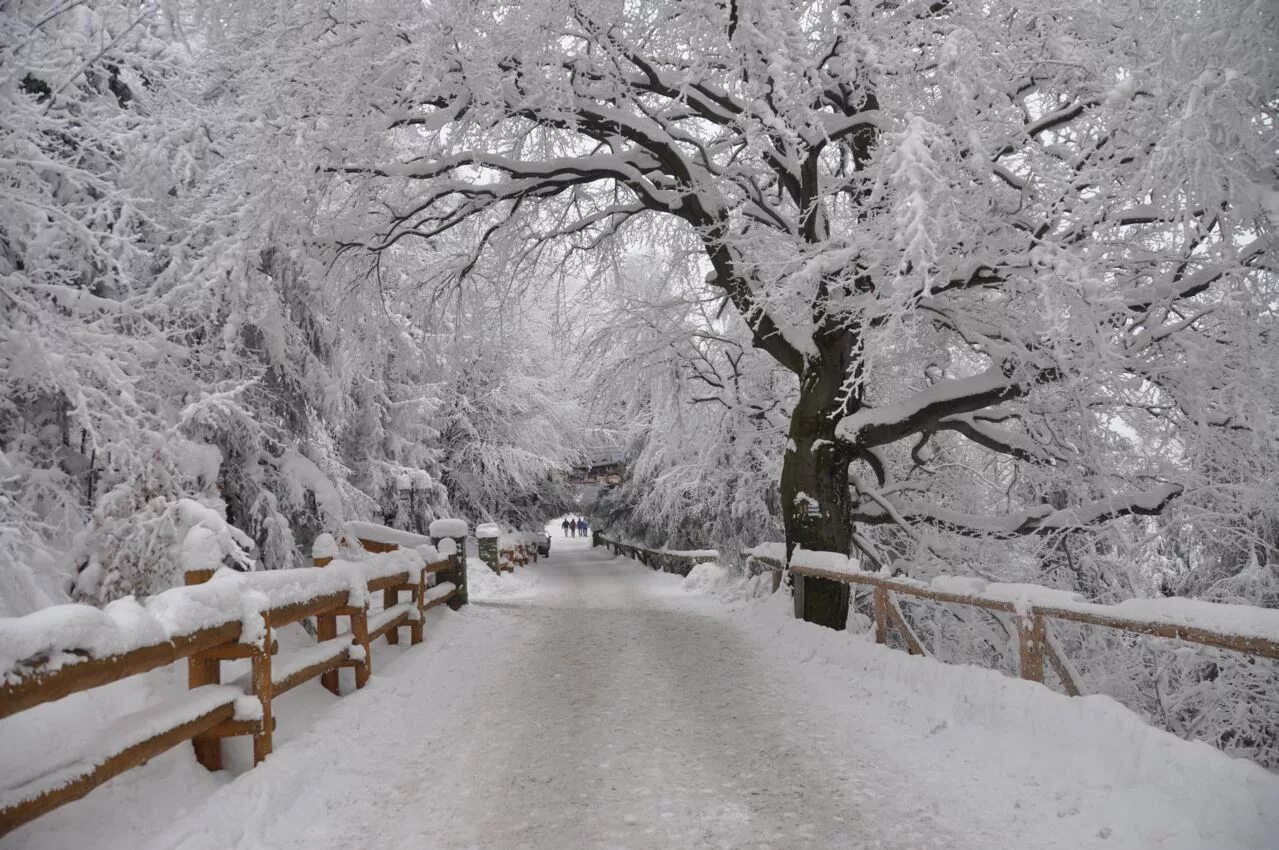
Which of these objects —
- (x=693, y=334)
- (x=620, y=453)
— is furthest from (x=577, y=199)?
(x=620, y=453)

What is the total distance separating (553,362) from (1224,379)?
26119 mm

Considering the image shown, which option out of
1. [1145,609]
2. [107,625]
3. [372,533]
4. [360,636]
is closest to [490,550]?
[372,533]

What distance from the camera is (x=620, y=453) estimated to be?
118 feet

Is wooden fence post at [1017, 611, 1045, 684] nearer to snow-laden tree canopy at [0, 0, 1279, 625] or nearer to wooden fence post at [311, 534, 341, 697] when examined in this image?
snow-laden tree canopy at [0, 0, 1279, 625]

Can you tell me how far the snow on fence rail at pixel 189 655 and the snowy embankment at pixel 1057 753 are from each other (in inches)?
157

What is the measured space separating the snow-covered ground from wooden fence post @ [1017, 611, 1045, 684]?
0.43ft

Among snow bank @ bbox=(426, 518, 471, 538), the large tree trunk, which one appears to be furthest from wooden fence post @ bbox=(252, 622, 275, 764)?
snow bank @ bbox=(426, 518, 471, 538)

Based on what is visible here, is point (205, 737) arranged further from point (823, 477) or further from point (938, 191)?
point (823, 477)

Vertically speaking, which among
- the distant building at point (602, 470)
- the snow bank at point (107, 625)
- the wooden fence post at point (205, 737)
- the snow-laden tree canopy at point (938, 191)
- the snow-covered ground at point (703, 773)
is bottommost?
the snow-covered ground at point (703, 773)

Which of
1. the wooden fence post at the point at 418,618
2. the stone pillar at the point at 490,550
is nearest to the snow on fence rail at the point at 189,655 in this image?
the wooden fence post at the point at 418,618

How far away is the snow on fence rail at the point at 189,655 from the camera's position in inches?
115

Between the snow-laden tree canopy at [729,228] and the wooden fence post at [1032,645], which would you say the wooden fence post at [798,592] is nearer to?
the snow-laden tree canopy at [729,228]

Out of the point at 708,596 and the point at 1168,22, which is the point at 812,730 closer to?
the point at 1168,22

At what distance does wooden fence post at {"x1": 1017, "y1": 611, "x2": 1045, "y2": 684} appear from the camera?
17.1 feet
